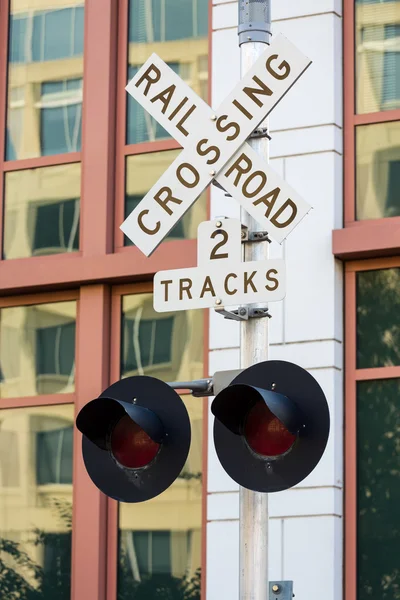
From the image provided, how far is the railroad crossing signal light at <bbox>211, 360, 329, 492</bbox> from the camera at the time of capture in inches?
224

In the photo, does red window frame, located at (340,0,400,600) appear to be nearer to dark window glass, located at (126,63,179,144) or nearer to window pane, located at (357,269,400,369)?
window pane, located at (357,269,400,369)

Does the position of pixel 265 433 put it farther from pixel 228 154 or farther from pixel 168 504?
pixel 168 504

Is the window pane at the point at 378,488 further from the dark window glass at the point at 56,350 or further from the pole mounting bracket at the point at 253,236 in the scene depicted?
the pole mounting bracket at the point at 253,236

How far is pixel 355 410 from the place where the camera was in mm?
10562

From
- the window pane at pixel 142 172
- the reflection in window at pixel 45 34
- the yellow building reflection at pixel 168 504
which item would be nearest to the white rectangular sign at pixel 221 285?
the yellow building reflection at pixel 168 504

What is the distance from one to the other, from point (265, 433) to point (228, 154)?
135cm

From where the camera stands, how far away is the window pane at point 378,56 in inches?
438

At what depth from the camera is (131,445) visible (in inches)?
240

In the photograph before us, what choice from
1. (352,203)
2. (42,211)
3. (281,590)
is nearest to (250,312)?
(281,590)

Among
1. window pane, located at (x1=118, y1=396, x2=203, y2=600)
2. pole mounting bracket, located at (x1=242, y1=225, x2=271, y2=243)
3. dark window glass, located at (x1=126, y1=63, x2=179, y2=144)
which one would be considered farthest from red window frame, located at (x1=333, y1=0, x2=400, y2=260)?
pole mounting bracket, located at (x1=242, y1=225, x2=271, y2=243)

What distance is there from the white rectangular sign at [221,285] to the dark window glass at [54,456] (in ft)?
18.0

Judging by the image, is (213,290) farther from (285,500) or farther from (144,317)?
(144,317)

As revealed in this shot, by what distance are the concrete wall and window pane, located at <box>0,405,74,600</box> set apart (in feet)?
4.94

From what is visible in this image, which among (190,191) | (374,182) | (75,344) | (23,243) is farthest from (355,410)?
(190,191)
